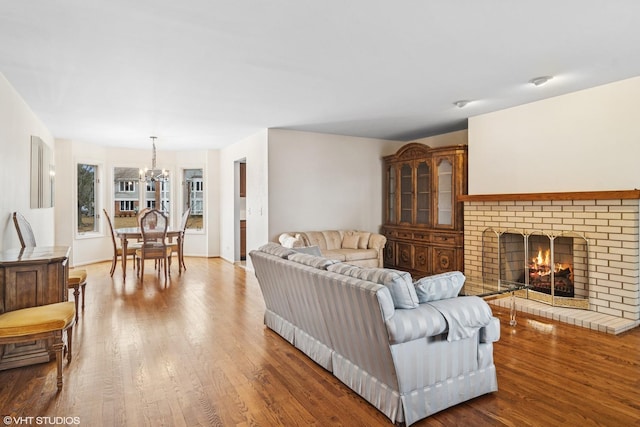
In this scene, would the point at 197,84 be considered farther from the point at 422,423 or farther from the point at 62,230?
the point at 62,230

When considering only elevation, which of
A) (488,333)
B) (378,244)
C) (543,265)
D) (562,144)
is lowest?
(488,333)

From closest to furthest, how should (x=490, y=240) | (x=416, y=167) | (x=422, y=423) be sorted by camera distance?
(x=422, y=423) → (x=490, y=240) → (x=416, y=167)

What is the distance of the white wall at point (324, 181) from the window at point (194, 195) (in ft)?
11.2

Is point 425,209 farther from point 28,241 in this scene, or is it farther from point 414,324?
point 28,241

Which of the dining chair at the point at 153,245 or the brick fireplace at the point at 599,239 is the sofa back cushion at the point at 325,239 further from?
the brick fireplace at the point at 599,239

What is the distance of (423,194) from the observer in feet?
20.7

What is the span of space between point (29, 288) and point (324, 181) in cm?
455

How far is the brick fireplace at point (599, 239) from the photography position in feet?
12.3

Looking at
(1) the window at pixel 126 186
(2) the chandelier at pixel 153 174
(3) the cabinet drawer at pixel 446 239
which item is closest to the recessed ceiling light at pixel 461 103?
(3) the cabinet drawer at pixel 446 239

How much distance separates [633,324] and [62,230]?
886 cm

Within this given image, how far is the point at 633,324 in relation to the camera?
12.2ft

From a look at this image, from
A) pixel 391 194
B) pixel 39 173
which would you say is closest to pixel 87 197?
pixel 39 173

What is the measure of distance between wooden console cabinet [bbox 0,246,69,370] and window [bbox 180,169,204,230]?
577cm

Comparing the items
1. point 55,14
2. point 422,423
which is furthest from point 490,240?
point 55,14
